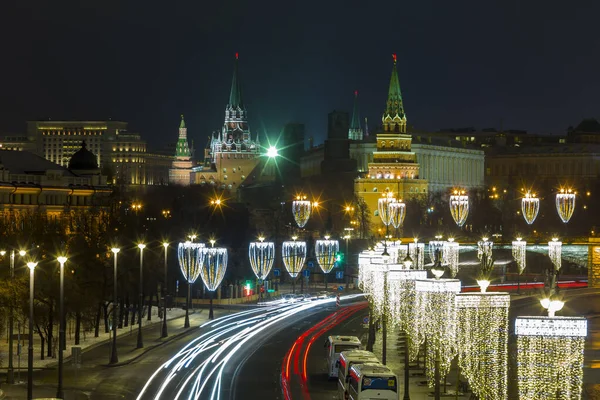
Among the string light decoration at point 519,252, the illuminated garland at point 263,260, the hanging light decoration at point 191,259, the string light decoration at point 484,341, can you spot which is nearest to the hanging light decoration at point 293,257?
the illuminated garland at point 263,260

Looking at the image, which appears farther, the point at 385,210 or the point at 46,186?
the point at 385,210

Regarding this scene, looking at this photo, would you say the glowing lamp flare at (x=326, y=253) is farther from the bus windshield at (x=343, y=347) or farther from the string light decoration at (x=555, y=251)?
the bus windshield at (x=343, y=347)

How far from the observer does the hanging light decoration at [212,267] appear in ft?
336

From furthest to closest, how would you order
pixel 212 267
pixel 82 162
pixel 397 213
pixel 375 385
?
pixel 397 213 < pixel 82 162 < pixel 212 267 < pixel 375 385

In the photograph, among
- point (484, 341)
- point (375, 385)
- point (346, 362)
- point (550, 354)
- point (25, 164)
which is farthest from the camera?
point (25, 164)

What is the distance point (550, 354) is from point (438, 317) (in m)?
16.1

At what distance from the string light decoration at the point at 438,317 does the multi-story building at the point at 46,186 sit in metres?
71.7

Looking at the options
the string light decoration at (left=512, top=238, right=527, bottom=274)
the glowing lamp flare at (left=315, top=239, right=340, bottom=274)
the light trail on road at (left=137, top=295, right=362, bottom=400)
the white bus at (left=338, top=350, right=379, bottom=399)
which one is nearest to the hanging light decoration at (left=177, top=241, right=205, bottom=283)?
the light trail on road at (left=137, top=295, right=362, bottom=400)

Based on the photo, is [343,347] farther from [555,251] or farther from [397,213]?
[397,213]

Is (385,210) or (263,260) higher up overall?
(385,210)

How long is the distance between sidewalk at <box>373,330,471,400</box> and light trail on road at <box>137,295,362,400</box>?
7374 mm

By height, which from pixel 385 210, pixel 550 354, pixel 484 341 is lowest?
pixel 484 341

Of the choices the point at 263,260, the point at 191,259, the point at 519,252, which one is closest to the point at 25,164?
the point at 263,260

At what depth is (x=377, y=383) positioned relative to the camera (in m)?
53.2
